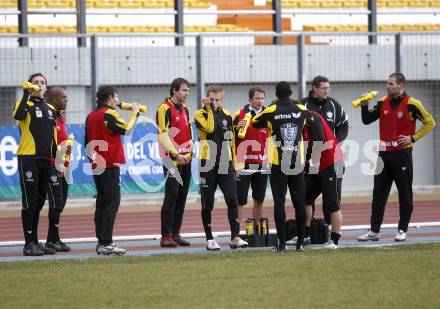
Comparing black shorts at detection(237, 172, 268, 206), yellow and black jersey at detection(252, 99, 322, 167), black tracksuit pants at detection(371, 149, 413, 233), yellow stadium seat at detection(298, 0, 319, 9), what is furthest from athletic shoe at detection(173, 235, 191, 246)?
yellow stadium seat at detection(298, 0, 319, 9)

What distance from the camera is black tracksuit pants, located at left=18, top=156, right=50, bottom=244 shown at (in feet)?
45.1

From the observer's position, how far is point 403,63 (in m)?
25.0

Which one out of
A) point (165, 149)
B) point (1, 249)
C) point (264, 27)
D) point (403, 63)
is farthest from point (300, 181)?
point (264, 27)

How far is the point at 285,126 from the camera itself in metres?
13.3

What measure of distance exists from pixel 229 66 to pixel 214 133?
10.1 m

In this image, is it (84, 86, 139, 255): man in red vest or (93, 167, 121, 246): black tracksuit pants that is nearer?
(84, 86, 139, 255): man in red vest

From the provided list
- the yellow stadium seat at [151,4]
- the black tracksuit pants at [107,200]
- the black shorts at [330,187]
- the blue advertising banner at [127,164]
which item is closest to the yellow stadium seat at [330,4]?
the yellow stadium seat at [151,4]

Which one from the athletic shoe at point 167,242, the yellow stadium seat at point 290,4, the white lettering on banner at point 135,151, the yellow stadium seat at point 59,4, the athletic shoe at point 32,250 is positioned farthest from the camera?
the yellow stadium seat at point 290,4

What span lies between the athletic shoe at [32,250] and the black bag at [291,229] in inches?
126

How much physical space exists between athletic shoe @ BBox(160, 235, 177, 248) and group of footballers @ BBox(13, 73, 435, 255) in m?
0.03

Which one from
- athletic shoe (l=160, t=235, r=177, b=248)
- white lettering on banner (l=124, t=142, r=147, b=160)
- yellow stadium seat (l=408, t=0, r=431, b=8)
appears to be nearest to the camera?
athletic shoe (l=160, t=235, r=177, b=248)

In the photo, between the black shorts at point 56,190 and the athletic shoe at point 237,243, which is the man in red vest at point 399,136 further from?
the black shorts at point 56,190

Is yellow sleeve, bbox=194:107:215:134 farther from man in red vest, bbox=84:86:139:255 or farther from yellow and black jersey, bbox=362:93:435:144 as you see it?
yellow and black jersey, bbox=362:93:435:144

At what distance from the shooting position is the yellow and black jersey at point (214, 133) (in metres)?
14.1
